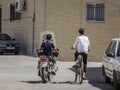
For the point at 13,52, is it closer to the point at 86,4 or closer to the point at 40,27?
the point at 40,27

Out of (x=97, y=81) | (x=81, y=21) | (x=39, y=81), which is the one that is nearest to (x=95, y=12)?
(x=81, y=21)

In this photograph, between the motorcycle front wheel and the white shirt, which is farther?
the white shirt

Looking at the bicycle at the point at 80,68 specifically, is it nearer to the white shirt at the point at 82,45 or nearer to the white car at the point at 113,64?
the white shirt at the point at 82,45

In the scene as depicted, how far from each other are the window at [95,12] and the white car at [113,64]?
1227cm

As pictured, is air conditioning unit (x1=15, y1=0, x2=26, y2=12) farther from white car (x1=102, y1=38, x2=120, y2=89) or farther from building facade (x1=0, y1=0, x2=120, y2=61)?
white car (x1=102, y1=38, x2=120, y2=89)

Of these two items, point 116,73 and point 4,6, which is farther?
point 4,6

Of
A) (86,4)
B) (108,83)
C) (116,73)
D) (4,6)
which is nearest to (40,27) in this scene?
(86,4)

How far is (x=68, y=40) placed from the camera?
2873cm

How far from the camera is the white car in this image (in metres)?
14.5

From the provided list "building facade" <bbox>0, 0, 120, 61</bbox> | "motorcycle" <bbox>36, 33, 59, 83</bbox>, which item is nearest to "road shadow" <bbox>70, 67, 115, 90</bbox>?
"motorcycle" <bbox>36, 33, 59, 83</bbox>

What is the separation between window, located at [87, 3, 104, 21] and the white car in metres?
12.3

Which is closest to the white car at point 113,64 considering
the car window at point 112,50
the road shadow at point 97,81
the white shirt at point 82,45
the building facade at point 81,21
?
the car window at point 112,50

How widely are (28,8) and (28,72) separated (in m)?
12.6

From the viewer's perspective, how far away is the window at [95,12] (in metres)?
29.1
